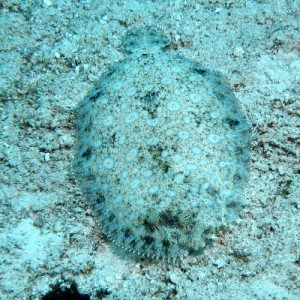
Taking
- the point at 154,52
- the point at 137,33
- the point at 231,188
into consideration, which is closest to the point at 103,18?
the point at 137,33

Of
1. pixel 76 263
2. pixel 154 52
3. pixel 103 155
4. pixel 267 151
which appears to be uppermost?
pixel 154 52

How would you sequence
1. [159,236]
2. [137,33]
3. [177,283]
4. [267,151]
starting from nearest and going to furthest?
[159,236]
[177,283]
[267,151]
[137,33]

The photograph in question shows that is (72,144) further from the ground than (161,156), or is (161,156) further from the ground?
(161,156)

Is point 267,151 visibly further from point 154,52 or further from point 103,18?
point 103,18

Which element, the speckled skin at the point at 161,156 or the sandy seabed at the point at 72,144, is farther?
the sandy seabed at the point at 72,144

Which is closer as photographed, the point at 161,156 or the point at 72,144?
the point at 161,156
